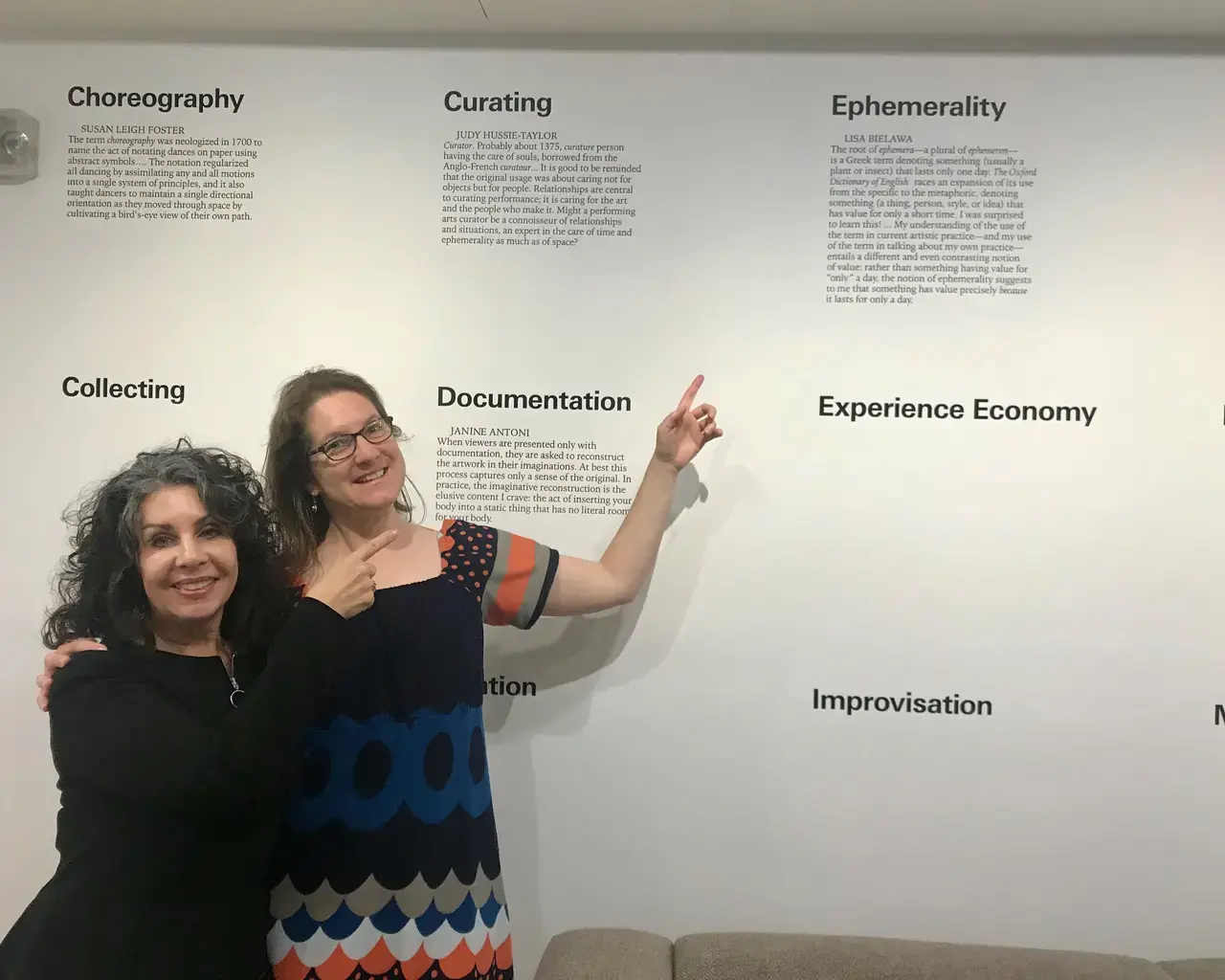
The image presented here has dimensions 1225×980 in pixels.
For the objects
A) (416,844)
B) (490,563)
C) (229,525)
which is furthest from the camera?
(490,563)

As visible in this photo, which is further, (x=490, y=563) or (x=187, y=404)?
(x=187, y=404)

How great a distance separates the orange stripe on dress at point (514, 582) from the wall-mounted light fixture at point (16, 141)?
1497 millimetres

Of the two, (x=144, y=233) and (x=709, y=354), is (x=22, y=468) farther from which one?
(x=709, y=354)

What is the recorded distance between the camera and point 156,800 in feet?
4.09

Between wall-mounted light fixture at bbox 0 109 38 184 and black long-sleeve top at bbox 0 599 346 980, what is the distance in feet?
4.46

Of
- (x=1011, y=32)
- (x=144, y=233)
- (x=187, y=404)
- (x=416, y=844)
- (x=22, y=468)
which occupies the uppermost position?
(x=1011, y=32)

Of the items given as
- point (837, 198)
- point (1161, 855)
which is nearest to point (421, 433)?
point (837, 198)

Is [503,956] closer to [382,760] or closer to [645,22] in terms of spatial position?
[382,760]

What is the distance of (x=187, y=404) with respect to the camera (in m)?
2.02

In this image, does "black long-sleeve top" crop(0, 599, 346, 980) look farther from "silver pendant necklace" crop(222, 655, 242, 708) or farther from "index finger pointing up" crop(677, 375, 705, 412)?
"index finger pointing up" crop(677, 375, 705, 412)

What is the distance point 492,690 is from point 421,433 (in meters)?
0.64

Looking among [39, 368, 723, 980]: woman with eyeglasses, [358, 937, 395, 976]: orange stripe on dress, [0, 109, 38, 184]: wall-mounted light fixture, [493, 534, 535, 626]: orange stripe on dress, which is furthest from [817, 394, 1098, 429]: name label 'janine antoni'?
[0, 109, 38, 184]: wall-mounted light fixture

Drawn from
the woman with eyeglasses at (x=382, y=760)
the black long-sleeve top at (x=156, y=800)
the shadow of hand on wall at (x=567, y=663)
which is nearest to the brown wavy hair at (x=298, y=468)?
the woman with eyeglasses at (x=382, y=760)

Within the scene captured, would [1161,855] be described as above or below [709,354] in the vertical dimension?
below
